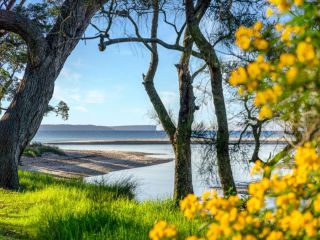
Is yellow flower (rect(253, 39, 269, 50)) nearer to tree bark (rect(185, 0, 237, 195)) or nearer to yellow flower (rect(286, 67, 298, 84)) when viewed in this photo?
yellow flower (rect(286, 67, 298, 84))

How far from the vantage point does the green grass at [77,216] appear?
574cm

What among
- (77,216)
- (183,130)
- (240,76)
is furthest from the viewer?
(183,130)

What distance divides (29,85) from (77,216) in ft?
17.1

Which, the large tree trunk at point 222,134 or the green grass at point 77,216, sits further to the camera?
the large tree trunk at point 222,134

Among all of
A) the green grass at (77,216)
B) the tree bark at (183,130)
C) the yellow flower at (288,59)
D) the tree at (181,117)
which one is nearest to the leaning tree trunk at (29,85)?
the green grass at (77,216)

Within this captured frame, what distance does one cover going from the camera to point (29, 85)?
10.8m

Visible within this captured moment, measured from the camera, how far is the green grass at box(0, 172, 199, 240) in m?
5.74

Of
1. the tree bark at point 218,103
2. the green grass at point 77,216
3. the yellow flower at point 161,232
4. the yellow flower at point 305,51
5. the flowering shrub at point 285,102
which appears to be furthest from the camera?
the tree bark at point 218,103

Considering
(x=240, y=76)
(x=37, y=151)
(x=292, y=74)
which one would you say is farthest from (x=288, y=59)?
(x=37, y=151)

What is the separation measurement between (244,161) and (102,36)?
2813 millimetres

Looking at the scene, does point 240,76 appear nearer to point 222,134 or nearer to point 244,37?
point 244,37

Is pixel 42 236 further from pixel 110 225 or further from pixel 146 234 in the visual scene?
pixel 146 234

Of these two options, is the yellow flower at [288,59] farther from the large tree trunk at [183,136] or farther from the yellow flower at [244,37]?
the large tree trunk at [183,136]

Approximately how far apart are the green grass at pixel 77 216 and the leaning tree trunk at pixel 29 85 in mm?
914
